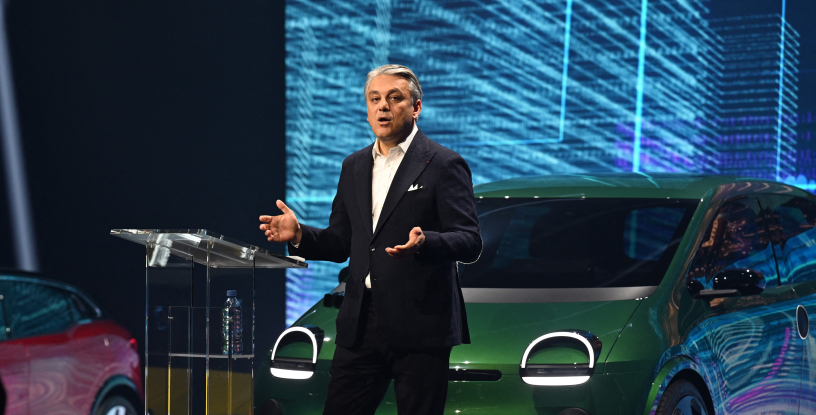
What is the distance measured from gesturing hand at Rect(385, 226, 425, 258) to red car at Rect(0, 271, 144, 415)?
2815 mm

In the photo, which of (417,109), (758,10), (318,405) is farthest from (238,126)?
(417,109)

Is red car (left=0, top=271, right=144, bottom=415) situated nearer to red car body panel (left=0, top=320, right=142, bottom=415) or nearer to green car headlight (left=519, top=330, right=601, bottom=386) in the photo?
red car body panel (left=0, top=320, right=142, bottom=415)

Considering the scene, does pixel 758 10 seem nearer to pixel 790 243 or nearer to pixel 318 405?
pixel 790 243

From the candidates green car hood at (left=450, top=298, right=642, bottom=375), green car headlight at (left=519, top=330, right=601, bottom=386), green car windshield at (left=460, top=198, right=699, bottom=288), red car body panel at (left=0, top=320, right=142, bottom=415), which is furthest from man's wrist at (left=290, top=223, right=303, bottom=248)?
red car body panel at (left=0, top=320, right=142, bottom=415)

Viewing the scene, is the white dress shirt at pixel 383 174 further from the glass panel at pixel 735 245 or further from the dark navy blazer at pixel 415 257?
the glass panel at pixel 735 245

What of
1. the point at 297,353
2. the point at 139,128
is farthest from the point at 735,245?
the point at 139,128

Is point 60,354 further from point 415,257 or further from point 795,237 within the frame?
point 795,237

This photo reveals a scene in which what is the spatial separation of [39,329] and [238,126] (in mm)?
3784

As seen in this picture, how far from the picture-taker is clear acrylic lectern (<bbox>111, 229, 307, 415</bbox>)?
2936 mm

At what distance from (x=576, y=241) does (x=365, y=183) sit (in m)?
1.72

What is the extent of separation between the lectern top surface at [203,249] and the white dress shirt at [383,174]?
1.09ft

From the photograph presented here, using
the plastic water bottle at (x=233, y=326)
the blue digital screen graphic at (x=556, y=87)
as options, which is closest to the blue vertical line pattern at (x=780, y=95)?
the blue digital screen graphic at (x=556, y=87)

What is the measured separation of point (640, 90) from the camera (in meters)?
6.61

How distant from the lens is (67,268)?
276 inches
